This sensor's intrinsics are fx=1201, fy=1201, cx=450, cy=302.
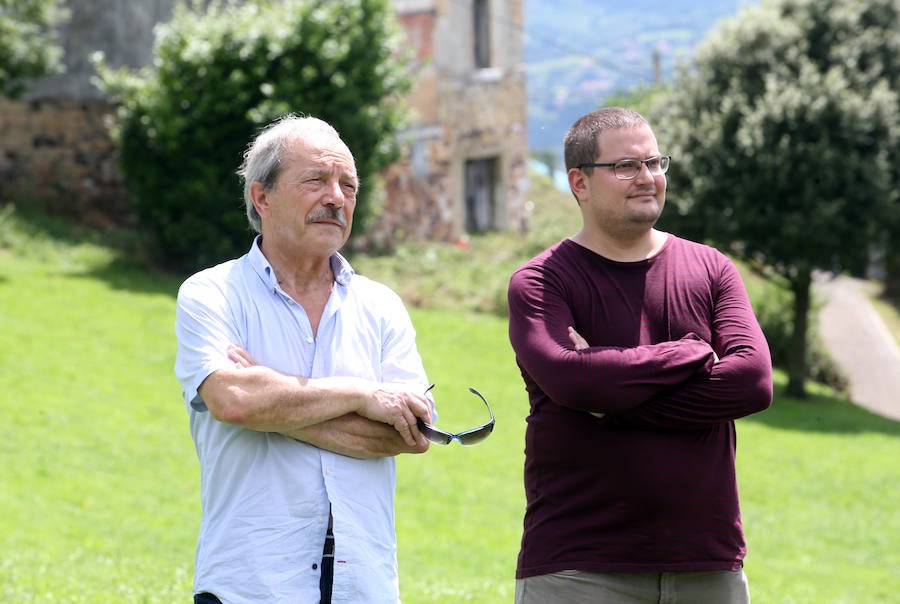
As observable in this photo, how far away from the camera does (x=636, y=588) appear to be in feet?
12.6

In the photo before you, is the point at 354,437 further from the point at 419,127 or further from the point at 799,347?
the point at 419,127

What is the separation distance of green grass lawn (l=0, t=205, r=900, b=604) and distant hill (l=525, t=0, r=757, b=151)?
3595mm

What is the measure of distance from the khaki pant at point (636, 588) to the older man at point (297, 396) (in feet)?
1.74

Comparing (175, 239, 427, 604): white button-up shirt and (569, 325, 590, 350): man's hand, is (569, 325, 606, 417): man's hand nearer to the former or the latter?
(569, 325, 590, 350): man's hand

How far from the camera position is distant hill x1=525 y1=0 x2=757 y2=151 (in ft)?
66.7

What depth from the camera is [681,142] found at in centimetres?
1925

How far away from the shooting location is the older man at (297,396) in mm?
3695

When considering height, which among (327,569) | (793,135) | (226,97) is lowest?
(793,135)

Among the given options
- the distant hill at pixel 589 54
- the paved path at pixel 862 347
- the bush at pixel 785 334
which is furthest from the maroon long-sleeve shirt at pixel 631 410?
the paved path at pixel 862 347

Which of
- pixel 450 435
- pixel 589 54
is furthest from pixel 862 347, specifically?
pixel 450 435

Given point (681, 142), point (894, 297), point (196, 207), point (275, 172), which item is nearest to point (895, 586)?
point (275, 172)

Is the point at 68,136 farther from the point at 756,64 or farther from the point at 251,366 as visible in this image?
the point at 251,366

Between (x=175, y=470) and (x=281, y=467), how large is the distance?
27.8ft

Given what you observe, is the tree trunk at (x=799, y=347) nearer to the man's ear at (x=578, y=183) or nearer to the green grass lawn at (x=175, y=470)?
the green grass lawn at (x=175, y=470)
